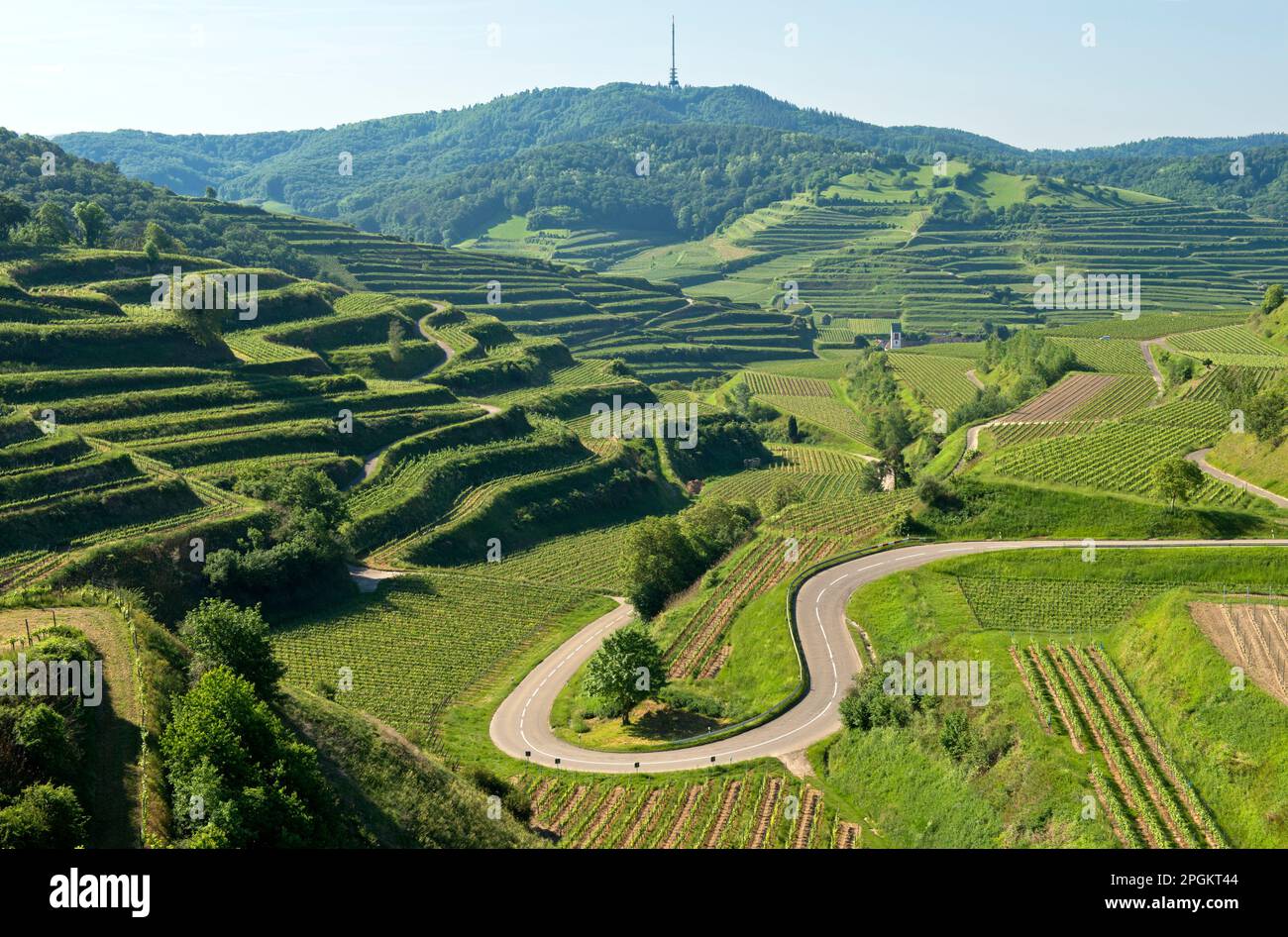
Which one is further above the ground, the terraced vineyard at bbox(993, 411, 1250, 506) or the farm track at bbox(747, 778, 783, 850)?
the terraced vineyard at bbox(993, 411, 1250, 506)

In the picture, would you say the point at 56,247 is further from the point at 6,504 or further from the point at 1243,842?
the point at 1243,842

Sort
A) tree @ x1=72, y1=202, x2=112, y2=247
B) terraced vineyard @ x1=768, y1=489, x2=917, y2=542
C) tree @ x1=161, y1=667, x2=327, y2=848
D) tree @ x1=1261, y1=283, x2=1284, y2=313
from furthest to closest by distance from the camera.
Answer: tree @ x1=1261, y1=283, x2=1284, y2=313 < tree @ x1=72, y1=202, x2=112, y2=247 < terraced vineyard @ x1=768, y1=489, x2=917, y2=542 < tree @ x1=161, y1=667, x2=327, y2=848

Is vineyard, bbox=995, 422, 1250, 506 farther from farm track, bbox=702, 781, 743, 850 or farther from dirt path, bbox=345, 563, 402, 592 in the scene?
dirt path, bbox=345, 563, 402, 592

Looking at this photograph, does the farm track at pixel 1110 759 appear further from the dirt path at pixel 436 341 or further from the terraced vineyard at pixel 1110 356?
the terraced vineyard at pixel 1110 356

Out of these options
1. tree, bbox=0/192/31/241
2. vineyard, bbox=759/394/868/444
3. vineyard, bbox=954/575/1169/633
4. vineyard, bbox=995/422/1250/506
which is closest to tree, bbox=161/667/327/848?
vineyard, bbox=954/575/1169/633

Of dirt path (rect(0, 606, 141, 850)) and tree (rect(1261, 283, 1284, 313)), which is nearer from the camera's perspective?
dirt path (rect(0, 606, 141, 850))

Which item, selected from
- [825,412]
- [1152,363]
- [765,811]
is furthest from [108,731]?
[1152,363]

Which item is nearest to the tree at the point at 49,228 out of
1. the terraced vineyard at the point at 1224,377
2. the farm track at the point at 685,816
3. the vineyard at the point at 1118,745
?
the farm track at the point at 685,816
